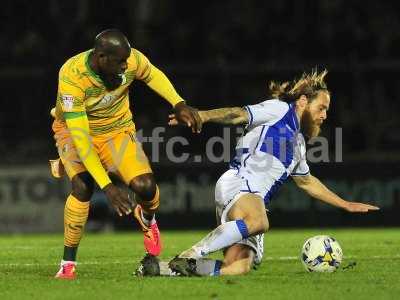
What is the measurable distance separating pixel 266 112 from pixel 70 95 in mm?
1652

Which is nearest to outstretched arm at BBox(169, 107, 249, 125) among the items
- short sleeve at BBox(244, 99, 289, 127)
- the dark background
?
short sleeve at BBox(244, 99, 289, 127)

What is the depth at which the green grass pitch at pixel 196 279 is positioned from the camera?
7.06 m

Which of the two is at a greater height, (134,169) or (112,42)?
(112,42)

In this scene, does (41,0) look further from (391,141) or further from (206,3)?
(391,141)

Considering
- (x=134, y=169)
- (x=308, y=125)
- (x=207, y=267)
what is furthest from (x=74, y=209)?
(x=308, y=125)

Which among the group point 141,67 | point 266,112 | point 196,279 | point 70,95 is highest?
point 141,67

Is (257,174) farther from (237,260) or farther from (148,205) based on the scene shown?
Result: (148,205)

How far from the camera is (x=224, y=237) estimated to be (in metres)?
8.16

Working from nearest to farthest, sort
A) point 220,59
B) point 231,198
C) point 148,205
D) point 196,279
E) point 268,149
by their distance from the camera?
point 196,279, point 231,198, point 268,149, point 148,205, point 220,59

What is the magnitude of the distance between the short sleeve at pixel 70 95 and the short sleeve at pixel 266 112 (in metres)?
1.38

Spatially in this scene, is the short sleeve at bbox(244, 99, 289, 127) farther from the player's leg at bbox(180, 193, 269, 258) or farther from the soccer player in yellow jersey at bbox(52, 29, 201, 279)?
the player's leg at bbox(180, 193, 269, 258)

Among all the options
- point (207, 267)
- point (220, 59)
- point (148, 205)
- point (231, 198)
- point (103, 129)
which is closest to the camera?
point (207, 267)

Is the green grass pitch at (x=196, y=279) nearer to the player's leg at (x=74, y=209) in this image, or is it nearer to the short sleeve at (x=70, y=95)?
the player's leg at (x=74, y=209)

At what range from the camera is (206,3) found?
21.0 meters
